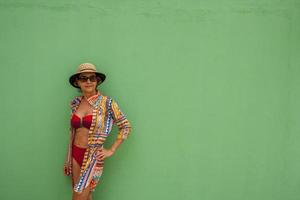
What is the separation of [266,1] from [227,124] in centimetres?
161

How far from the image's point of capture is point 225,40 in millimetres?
4512

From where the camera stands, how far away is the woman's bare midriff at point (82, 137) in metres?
4.03

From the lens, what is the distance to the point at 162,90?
451 centimetres

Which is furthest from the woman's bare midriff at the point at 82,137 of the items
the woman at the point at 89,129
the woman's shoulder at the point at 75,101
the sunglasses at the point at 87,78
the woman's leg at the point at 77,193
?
the sunglasses at the point at 87,78

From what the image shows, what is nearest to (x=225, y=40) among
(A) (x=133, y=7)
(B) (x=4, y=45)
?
(A) (x=133, y=7)

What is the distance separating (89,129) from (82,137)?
0.43 ft

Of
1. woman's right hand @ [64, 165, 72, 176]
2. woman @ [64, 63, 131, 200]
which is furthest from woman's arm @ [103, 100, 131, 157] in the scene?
woman's right hand @ [64, 165, 72, 176]

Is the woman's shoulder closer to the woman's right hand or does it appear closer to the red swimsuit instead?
the red swimsuit

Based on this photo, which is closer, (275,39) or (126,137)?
(126,137)

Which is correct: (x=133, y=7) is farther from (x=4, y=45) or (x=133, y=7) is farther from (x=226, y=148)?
(x=226, y=148)

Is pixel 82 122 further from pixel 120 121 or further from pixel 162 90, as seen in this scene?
pixel 162 90

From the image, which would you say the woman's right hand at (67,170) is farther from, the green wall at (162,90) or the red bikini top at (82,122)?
the red bikini top at (82,122)

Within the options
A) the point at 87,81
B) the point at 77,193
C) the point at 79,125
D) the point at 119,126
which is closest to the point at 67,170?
the point at 77,193

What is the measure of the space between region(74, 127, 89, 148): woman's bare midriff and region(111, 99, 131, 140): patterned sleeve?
Answer: 36 centimetres
